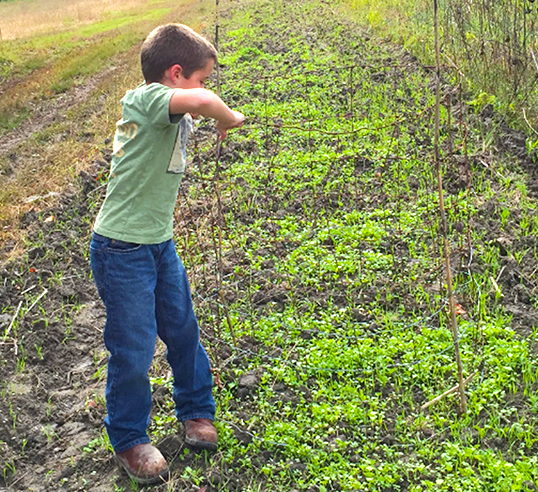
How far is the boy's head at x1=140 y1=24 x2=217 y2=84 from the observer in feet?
9.01

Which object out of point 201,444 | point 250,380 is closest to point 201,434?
point 201,444

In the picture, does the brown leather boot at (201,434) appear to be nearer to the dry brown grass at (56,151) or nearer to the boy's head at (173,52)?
the boy's head at (173,52)

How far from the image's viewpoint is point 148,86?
2.66 meters

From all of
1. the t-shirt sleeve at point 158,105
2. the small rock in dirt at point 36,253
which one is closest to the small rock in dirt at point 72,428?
the t-shirt sleeve at point 158,105

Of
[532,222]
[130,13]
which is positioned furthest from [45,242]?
[130,13]

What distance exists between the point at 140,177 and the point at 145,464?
1.23 metres

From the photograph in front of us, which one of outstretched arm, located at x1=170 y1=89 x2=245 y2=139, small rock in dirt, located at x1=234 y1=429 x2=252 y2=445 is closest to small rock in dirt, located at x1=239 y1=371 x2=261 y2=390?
small rock in dirt, located at x1=234 y1=429 x2=252 y2=445

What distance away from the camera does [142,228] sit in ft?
9.20

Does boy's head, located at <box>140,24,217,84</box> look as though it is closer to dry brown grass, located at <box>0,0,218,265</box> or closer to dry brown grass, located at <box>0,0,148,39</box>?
dry brown grass, located at <box>0,0,218,265</box>

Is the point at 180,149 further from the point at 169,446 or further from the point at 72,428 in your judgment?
the point at 72,428

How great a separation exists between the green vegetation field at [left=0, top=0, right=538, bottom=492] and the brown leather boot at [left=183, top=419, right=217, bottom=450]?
58 millimetres

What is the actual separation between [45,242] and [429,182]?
317cm

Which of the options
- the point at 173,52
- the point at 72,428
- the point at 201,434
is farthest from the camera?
the point at 72,428

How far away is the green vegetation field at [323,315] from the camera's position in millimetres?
3066
